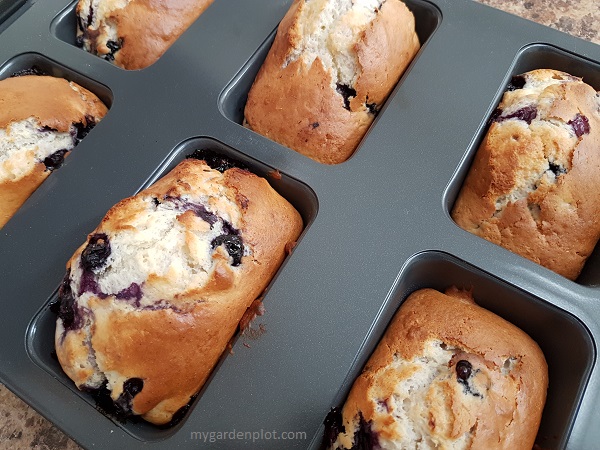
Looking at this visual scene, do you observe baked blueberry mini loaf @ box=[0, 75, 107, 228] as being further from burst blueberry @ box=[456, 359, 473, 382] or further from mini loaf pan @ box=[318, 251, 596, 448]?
burst blueberry @ box=[456, 359, 473, 382]

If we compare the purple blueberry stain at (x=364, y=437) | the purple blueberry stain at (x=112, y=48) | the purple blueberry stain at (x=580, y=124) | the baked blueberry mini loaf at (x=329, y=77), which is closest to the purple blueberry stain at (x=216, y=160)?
the baked blueberry mini loaf at (x=329, y=77)

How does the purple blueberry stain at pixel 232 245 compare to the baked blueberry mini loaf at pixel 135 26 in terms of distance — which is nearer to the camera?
the purple blueberry stain at pixel 232 245

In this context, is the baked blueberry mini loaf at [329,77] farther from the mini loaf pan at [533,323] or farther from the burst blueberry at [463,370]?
the burst blueberry at [463,370]

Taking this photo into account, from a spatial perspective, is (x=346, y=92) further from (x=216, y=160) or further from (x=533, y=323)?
(x=533, y=323)

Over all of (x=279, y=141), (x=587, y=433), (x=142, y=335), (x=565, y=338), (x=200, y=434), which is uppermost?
(x=279, y=141)

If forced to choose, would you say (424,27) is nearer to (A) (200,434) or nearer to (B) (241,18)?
(B) (241,18)

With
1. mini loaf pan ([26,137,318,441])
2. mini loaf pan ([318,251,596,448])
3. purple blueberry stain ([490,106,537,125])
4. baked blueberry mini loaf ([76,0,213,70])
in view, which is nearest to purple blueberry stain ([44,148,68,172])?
mini loaf pan ([26,137,318,441])

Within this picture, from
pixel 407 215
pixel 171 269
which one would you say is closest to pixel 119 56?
pixel 171 269
